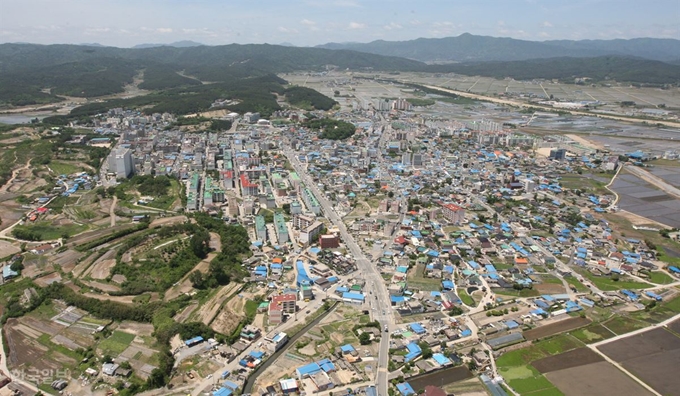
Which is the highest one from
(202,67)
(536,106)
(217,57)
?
(217,57)

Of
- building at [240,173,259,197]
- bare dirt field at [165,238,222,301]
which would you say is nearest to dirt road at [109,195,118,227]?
bare dirt field at [165,238,222,301]

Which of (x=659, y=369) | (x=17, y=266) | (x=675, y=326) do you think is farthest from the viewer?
(x=17, y=266)

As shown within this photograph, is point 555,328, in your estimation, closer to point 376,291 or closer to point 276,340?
point 376,291

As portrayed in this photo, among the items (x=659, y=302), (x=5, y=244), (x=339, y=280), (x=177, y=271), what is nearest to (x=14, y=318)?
(x=177, y=271)

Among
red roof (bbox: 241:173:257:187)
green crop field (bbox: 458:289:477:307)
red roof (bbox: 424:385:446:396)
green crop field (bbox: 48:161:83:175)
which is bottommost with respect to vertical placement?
green crop field (bbox: 458:289:477:307)

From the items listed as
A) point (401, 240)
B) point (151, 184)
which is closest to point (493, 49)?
point (151, 184)

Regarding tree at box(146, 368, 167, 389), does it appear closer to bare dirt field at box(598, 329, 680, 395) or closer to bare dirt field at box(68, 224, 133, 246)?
bare dirt field at box(68, 224, 133, 246)
